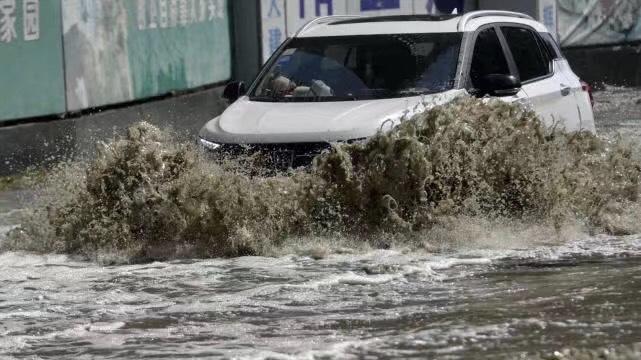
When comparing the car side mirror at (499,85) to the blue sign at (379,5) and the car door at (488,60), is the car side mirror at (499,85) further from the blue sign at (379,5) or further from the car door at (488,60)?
the blue sign at (379,5)

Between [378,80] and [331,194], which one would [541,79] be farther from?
[331,194]

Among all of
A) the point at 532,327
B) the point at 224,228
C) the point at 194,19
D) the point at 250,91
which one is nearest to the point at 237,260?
the point at 224,228

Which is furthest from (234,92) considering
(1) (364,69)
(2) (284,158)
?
(2) (284,158)

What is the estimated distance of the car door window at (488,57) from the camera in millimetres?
11984

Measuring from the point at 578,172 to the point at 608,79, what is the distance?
14.9m

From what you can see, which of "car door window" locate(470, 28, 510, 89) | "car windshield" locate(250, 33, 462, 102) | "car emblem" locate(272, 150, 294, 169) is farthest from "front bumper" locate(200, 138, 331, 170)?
"car door window" locate(470, 28, 510, 89)

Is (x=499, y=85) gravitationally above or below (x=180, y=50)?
above

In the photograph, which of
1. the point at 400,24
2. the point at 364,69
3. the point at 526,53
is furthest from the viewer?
the point at 526,53

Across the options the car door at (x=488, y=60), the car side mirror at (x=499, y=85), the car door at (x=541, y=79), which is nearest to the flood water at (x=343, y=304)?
the car side mirror at (x=499, y=85)

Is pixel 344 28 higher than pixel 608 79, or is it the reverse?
pixel 344 28

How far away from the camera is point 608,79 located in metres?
25.9

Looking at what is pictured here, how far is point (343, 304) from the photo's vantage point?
850 cm

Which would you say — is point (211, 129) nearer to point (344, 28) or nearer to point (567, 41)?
point (344, 28)

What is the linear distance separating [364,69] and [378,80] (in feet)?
0.57
